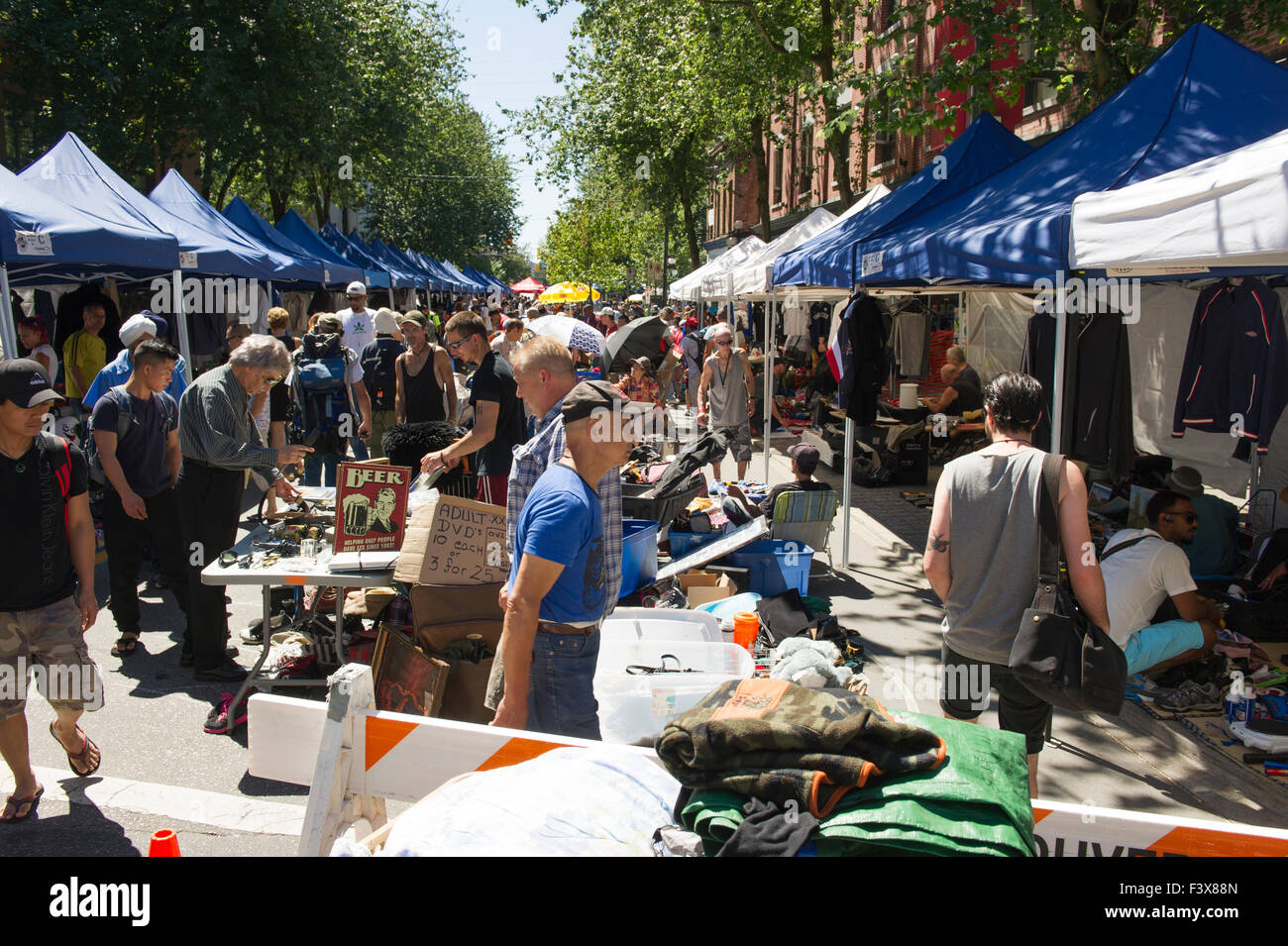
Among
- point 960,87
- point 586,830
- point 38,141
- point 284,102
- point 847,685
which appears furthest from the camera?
point 284,102

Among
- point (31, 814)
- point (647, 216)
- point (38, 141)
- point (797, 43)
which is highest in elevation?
point (647, 216)

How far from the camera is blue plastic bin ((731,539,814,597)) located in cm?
681

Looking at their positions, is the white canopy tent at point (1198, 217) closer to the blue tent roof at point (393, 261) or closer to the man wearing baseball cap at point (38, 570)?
the man wearing baseball cap at point (38, 570)

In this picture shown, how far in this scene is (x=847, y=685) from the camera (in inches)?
175

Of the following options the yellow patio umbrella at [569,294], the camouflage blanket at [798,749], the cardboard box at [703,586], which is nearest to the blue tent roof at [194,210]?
the cardboard box at [703,586]

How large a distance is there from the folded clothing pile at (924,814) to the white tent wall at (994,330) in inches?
531

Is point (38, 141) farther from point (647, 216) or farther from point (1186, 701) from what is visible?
point (647, 216)

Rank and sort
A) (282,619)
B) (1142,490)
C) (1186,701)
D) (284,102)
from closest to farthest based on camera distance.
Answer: (1186,701), (282,619), (1142,490), (284,102)

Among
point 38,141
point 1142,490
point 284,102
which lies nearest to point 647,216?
point 284,102

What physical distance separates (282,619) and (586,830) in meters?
5.23

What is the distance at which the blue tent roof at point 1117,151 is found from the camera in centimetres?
564

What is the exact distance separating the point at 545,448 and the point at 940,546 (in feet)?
5.87

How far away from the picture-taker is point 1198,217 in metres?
3.95

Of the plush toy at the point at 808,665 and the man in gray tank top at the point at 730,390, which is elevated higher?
the man in gray tank top at the point at 730,390
